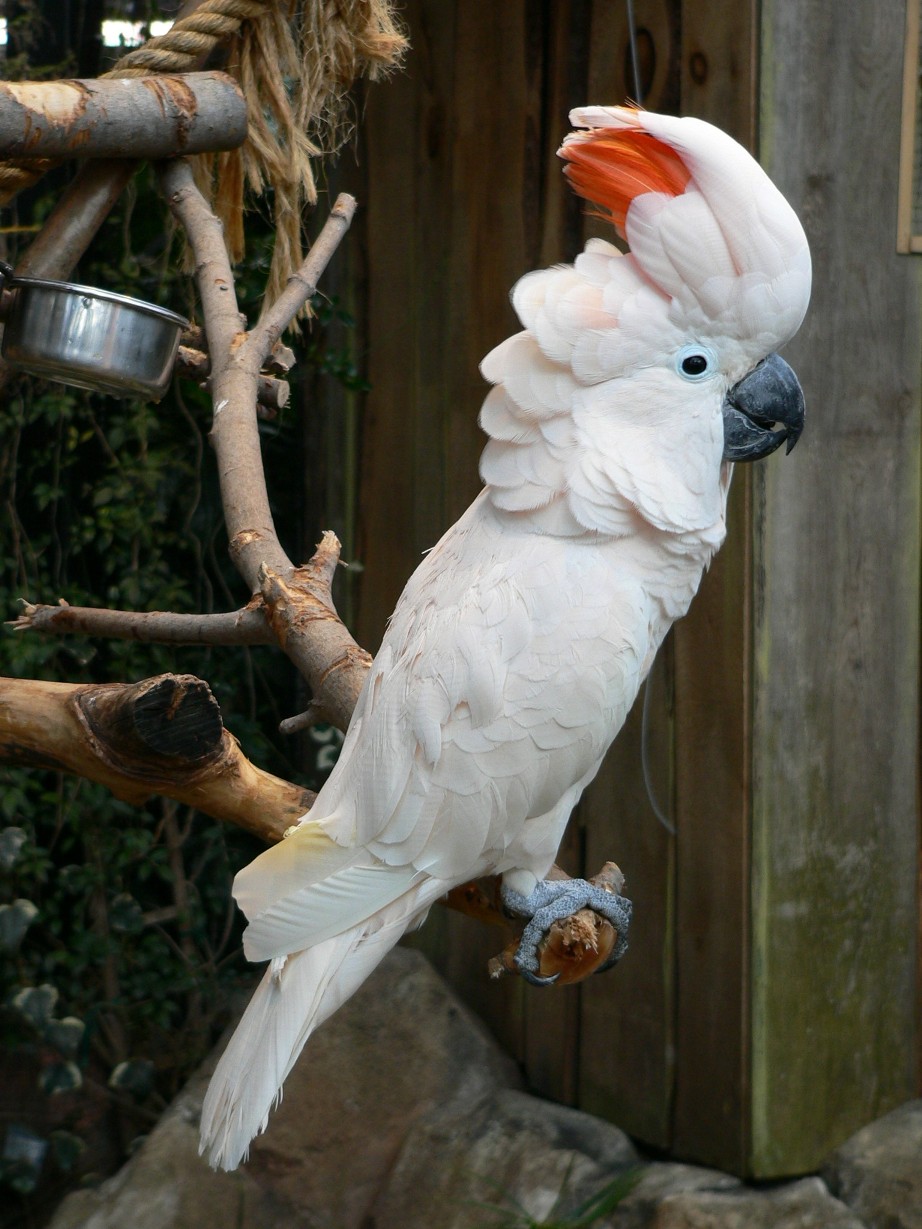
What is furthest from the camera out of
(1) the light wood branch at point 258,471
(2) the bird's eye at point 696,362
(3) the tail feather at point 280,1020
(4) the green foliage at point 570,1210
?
(4) the green foliage at point 570,1210

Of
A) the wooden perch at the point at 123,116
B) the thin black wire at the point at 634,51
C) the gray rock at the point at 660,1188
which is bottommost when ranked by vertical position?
the gray rock at the point at 660,1188

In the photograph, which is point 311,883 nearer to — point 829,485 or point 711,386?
point 711,386

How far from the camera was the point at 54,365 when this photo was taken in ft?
5.00

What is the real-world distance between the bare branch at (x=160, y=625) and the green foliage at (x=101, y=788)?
89 centimetres

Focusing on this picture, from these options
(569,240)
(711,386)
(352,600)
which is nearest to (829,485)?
(569,240)

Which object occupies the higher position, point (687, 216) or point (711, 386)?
point (687, 216)

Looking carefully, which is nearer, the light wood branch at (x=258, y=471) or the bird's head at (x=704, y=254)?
the bird's head at (x=704, y=254)

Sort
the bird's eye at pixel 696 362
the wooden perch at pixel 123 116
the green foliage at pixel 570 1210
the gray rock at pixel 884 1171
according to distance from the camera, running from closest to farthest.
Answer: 1. the bird's eye at pixel 696 362
2. the wooden perch at pixel 123 116
3. the gray rock at pixel 884 1171
4. the green foliage at pixel 570 1210

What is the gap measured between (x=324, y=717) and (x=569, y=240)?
1.13 metres

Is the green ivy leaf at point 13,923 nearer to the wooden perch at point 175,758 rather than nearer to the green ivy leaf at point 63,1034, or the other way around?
the green ivy leaf at point 63,1034

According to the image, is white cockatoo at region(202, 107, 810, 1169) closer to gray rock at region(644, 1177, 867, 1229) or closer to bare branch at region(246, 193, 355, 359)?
bare branch at region(246, 193, 355, 359)

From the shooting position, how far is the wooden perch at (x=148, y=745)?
1.24m

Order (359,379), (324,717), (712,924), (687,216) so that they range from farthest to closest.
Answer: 1. (359,379)
2. (712,924)
3. (324,717)
4. (687,216)

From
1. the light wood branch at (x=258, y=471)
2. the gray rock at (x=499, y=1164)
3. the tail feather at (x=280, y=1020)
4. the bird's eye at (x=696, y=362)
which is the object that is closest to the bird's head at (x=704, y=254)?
the bird's eye at (x=696, y=362)
